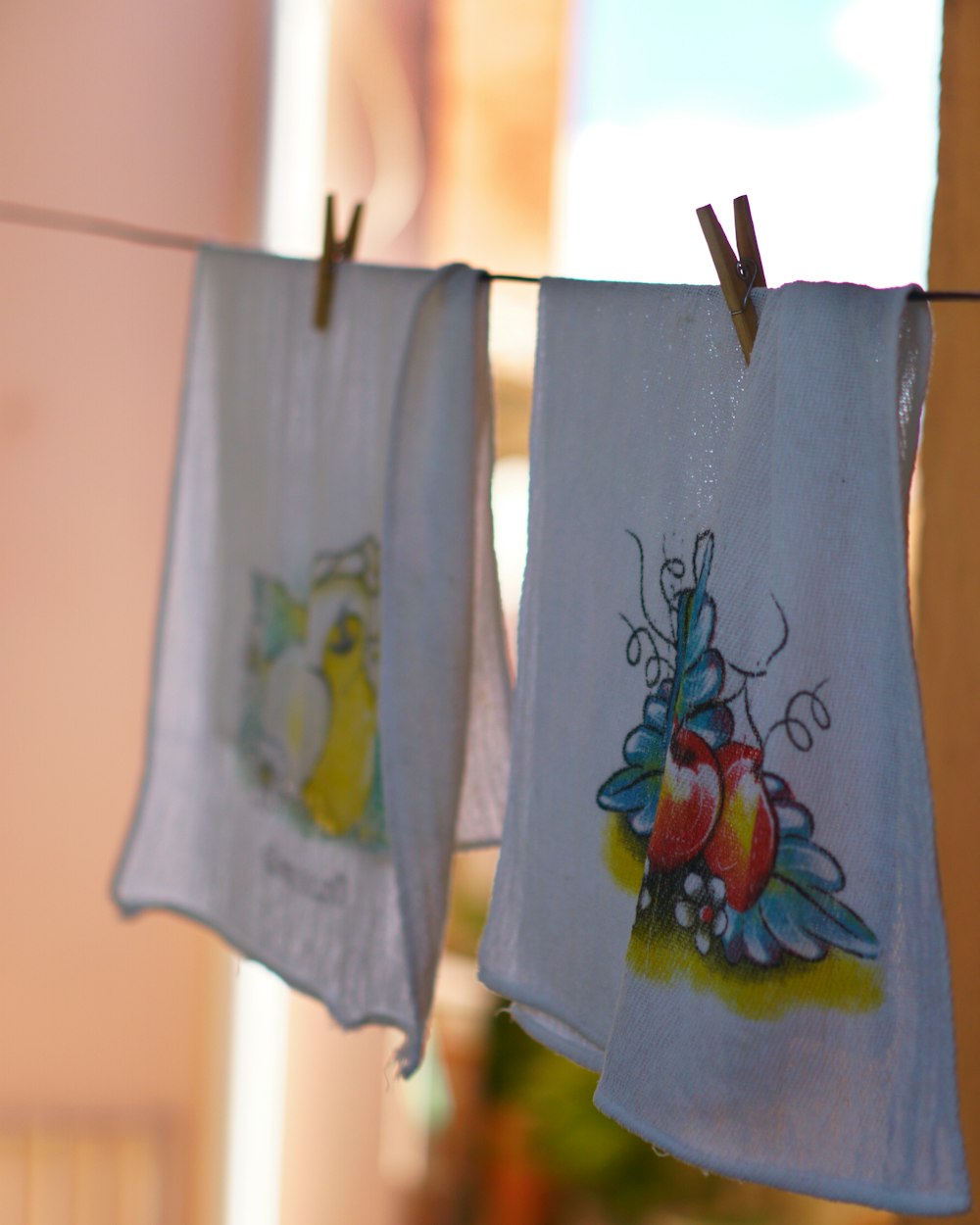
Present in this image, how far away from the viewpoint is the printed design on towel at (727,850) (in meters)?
0.51

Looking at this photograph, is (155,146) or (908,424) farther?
(155,146)

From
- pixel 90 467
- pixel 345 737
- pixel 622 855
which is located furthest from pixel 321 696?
pixel 90 467

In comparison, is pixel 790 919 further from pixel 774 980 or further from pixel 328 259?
pixel 328 259

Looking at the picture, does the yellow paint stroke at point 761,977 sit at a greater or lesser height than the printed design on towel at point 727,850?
lesser

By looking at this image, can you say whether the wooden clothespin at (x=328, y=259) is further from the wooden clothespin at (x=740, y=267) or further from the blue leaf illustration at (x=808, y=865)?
the blue leaf illustration at (x=808, y=865)

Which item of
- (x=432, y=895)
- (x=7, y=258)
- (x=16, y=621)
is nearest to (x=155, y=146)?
(x=7, y=258)

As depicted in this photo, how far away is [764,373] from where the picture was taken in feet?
1.75

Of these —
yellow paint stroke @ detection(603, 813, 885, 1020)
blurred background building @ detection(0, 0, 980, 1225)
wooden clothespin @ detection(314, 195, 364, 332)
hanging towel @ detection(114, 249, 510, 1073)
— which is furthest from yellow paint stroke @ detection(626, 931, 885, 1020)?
blurred background building @ detection(0, 0, 980, 1225)

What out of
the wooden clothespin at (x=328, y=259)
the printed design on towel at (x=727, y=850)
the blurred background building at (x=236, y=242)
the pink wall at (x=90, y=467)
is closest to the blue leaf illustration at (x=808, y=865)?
the printed design on towel at (x=727, y=850)

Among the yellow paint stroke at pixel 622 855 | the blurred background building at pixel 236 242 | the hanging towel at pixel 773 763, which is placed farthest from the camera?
the blurred background building at pixel 236 242

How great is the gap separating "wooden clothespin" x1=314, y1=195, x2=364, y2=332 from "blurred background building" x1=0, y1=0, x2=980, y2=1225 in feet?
2.32

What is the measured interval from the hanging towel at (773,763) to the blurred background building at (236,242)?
2.71ft

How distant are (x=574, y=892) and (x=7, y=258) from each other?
1.02m

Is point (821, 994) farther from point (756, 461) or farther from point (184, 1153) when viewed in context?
point (184, 1153)
